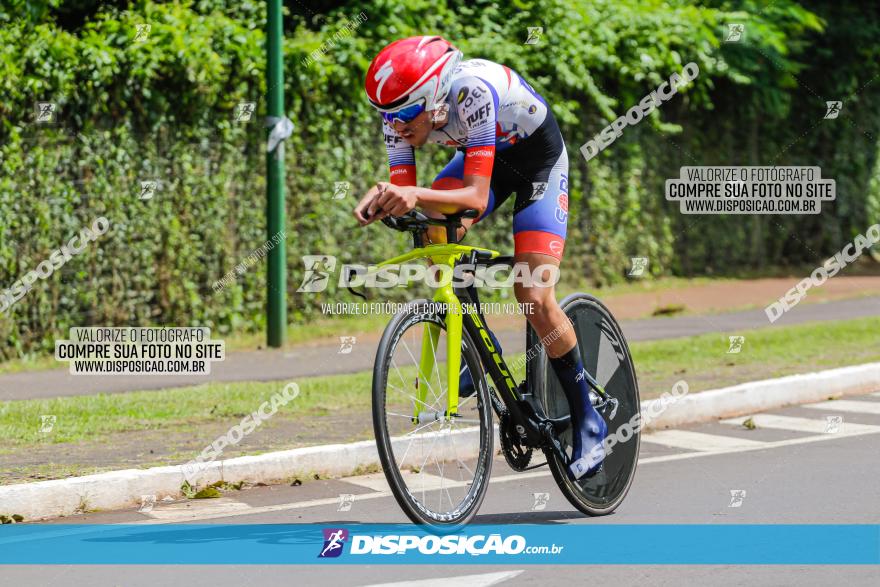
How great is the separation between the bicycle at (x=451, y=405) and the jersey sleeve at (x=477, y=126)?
0.19m

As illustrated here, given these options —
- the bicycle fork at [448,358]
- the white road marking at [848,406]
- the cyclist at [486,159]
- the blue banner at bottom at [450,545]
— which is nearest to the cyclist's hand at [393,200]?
the cyclist at [486,159]

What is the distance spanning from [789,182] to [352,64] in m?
7.92

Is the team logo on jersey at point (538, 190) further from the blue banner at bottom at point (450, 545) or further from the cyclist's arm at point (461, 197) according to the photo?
the blue banner at bottom at point (450, 545)

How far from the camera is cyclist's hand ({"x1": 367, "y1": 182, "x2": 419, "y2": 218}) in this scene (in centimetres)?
525

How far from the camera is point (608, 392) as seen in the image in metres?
6.64

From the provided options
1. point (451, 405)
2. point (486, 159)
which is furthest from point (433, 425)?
point (486, 159)

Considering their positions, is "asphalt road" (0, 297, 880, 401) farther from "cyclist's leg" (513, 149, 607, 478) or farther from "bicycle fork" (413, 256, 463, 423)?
"bicycle fork" (413, 256, 463, 423)

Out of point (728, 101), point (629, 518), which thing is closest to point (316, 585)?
point (629, 518)

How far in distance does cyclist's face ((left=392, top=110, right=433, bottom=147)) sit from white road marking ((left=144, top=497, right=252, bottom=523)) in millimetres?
2001

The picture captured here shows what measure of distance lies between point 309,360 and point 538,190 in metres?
6.23

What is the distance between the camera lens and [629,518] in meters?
6.27

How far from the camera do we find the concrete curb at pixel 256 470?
648 cm

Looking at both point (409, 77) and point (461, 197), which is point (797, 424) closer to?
point (461, 197)

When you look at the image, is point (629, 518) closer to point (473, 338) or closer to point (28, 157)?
point (473, 338)
